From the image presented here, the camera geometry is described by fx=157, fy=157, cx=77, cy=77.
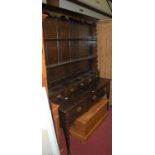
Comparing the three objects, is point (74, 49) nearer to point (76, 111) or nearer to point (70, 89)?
point (70, 89)

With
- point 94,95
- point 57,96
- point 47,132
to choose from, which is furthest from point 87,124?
point 47,132

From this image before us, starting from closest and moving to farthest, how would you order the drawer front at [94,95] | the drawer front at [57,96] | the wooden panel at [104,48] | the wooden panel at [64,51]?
the drawer front at [57,96], the wooden panel at [64,51], the drawer front at [94,95], the wooden panel at [104,48]

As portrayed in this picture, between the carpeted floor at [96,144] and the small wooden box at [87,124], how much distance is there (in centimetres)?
8

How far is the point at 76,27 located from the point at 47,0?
2.35 feet

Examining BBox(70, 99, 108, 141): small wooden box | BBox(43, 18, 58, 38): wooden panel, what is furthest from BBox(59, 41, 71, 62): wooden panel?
BBox(70, 99, 108, 141): small wooden box

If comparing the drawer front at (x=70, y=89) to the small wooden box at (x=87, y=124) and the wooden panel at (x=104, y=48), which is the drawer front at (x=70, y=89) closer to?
the small wooden box at (x=87, y=124)

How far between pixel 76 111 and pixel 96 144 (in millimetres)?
593

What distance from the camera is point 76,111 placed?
219 centimetres

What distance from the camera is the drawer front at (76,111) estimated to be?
205 centimetres

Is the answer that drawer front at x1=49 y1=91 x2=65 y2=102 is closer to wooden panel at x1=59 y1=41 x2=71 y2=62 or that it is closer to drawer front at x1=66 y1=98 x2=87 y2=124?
drawer front at x1=66 y1=98 x2=87 y2=124

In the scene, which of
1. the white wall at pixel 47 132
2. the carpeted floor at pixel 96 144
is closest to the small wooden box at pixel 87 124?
the carpeted floor at pixel 96 144
